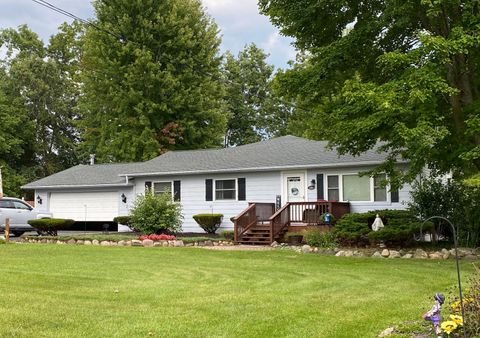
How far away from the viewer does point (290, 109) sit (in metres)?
45.3

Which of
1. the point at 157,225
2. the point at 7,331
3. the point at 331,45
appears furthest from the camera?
the point at 157,225

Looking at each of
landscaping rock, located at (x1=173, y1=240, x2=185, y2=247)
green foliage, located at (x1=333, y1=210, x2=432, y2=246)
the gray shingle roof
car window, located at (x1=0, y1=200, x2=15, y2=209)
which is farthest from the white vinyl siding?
green foliage, located at (x1=333, y1=210, x2=432, y2=246)

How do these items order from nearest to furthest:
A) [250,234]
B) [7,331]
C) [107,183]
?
1. [7,331]
2. [250,234]
3. [107,183]

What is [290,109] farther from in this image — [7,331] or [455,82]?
[7,331]

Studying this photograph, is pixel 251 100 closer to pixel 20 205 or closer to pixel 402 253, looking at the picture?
pixel 20 205

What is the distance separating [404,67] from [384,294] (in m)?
6.05

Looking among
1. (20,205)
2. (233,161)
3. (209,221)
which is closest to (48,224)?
(20,205)

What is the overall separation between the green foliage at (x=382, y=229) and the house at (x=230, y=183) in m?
2.14

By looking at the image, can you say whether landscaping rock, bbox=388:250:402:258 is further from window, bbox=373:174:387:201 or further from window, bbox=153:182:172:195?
window, bbox=153:182:172:195

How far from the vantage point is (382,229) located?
1552 cm

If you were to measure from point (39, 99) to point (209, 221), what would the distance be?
26.9m

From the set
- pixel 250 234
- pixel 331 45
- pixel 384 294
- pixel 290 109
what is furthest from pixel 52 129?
pixel 384 294

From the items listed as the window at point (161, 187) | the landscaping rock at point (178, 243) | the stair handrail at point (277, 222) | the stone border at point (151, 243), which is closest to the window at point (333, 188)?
the stair handrail at point (277, 222)

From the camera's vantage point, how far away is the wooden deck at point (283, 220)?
19.0 meters
